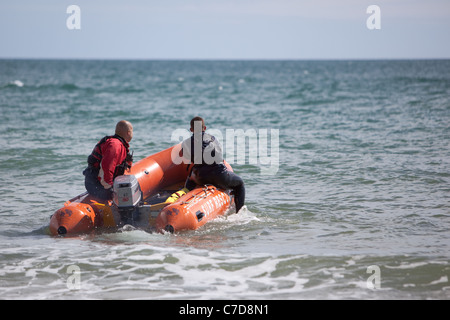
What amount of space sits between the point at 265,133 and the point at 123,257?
9.96 m

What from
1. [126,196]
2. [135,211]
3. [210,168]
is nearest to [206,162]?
[210,168]

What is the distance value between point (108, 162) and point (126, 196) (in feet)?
1.49

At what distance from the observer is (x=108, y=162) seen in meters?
5.90

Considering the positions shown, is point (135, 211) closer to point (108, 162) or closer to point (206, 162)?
point (108, 162)

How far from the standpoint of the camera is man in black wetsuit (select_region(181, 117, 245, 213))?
642cm

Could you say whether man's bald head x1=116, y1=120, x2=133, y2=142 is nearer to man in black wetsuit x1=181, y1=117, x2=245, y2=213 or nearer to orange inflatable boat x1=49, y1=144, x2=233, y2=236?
orange inflatable boat x1=49, y1=144, x2=233, y2=236

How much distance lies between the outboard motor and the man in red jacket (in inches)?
8.8

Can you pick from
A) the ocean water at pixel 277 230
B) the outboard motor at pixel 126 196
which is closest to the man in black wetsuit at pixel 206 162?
the ocean water at pixel 277 230

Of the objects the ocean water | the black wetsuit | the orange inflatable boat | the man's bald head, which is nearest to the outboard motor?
the orange inflatable boat

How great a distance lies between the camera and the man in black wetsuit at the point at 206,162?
642cm

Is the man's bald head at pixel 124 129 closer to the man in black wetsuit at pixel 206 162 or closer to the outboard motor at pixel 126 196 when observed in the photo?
the outboard motor at pixel 126 196

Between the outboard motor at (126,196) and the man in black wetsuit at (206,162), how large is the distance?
91 cm
